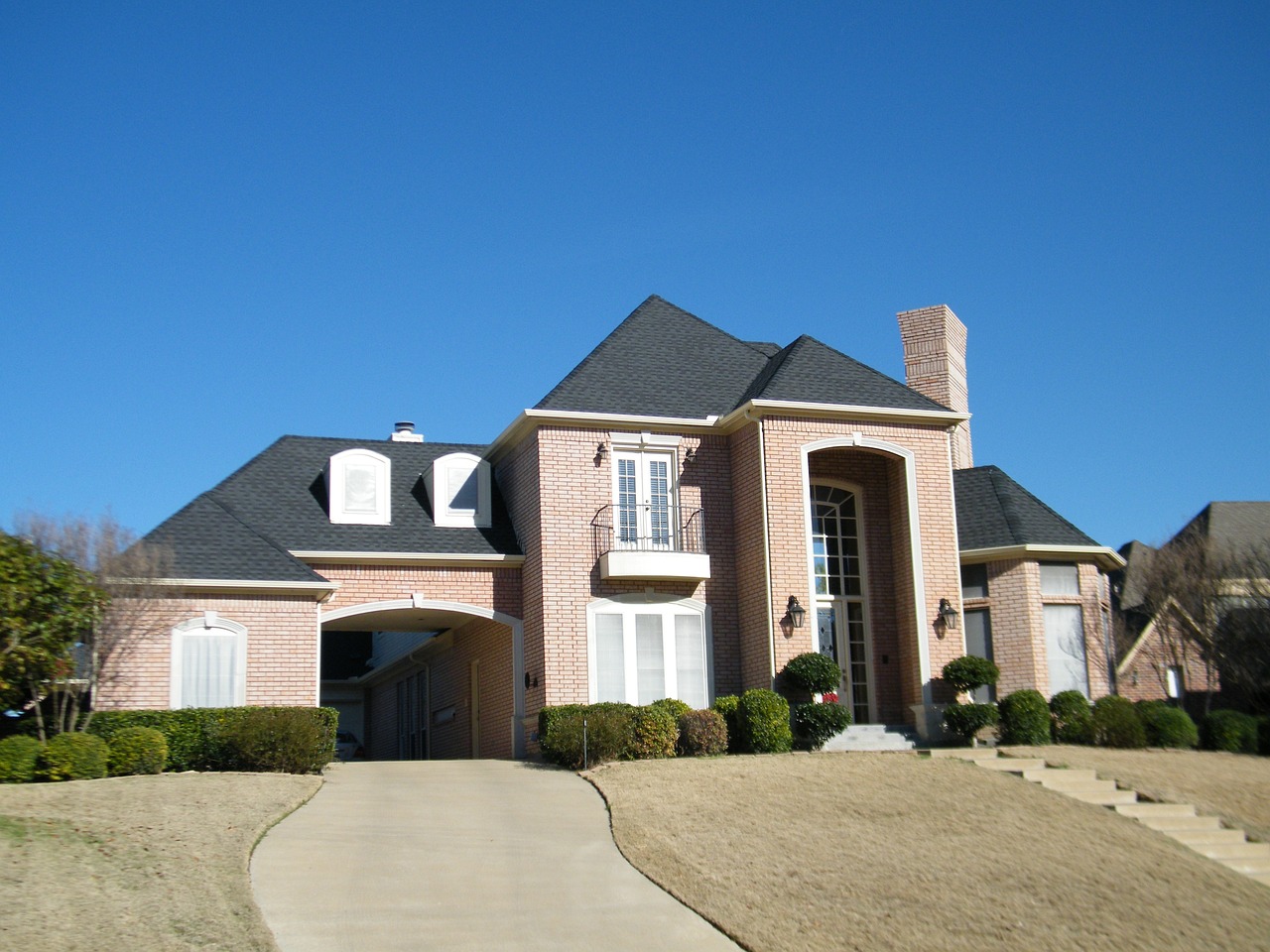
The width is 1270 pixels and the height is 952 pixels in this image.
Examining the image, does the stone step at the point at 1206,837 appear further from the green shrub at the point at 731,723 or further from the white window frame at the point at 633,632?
the white window frame at the point at 633,632

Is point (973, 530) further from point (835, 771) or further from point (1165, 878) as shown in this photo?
point (1165, 878)

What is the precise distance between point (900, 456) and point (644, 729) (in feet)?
23.8

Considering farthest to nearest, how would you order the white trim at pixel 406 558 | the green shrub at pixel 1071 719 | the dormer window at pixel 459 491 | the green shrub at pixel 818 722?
the dormer window at pixel 459 491 → the white trim at pixel 406 558 → the green shrub at pixel 1071 719 → the green shrub at pixel 818 722

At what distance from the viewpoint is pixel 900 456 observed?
2412 centimetres

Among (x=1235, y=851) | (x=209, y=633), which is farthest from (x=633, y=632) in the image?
(x=1235, y=851)

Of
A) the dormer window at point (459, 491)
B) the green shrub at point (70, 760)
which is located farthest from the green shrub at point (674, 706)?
the green shrub at point (70, 760)

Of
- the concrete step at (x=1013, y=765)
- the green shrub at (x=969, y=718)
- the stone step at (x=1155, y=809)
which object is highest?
the green shrub at (x=969, y=718)

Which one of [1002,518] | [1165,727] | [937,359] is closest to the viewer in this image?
[1165,727]

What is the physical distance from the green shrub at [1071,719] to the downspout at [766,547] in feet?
15.8

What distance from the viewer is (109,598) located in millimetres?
19250

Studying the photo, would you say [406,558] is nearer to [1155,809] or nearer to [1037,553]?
[1037,553]

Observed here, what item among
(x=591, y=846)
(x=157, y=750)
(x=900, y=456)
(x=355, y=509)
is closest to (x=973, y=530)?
(x=900, y=456)

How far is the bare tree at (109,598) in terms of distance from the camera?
19.0 m

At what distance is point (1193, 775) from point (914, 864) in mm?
8012
